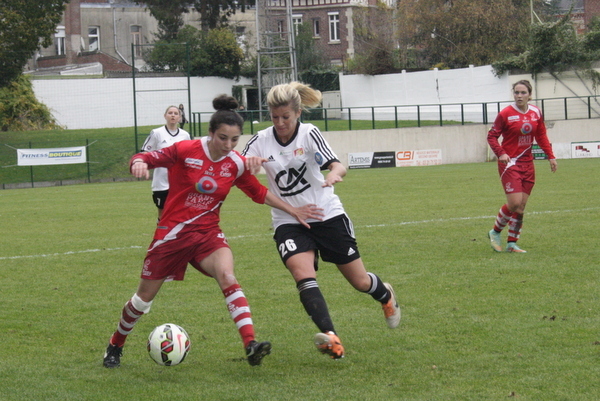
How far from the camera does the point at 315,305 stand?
5227 millimetres

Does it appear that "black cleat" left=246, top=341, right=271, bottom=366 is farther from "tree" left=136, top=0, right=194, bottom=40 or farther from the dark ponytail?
"tree" left=136, top=0, right=194, bottom=40

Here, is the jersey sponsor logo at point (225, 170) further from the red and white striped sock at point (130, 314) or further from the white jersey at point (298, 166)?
the red and white striped sock at point (130, 314)

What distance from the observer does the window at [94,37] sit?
58.8 meters

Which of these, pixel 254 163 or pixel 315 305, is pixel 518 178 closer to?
pixel 315 305

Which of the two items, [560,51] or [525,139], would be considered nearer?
[525,139]

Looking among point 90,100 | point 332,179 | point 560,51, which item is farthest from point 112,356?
point 90,100

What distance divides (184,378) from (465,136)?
1121 inches

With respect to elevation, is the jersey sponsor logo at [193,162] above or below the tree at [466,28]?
below

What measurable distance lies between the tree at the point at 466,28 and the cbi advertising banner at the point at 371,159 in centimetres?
1759

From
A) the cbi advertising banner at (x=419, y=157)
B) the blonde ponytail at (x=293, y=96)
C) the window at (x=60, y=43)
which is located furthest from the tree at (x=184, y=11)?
the blonde ponytail at (x=293, y=96)

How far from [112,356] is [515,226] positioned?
232 inches

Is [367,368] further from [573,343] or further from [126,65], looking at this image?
[126,65]

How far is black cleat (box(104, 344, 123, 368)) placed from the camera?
210 inches

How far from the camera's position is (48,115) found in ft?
138
